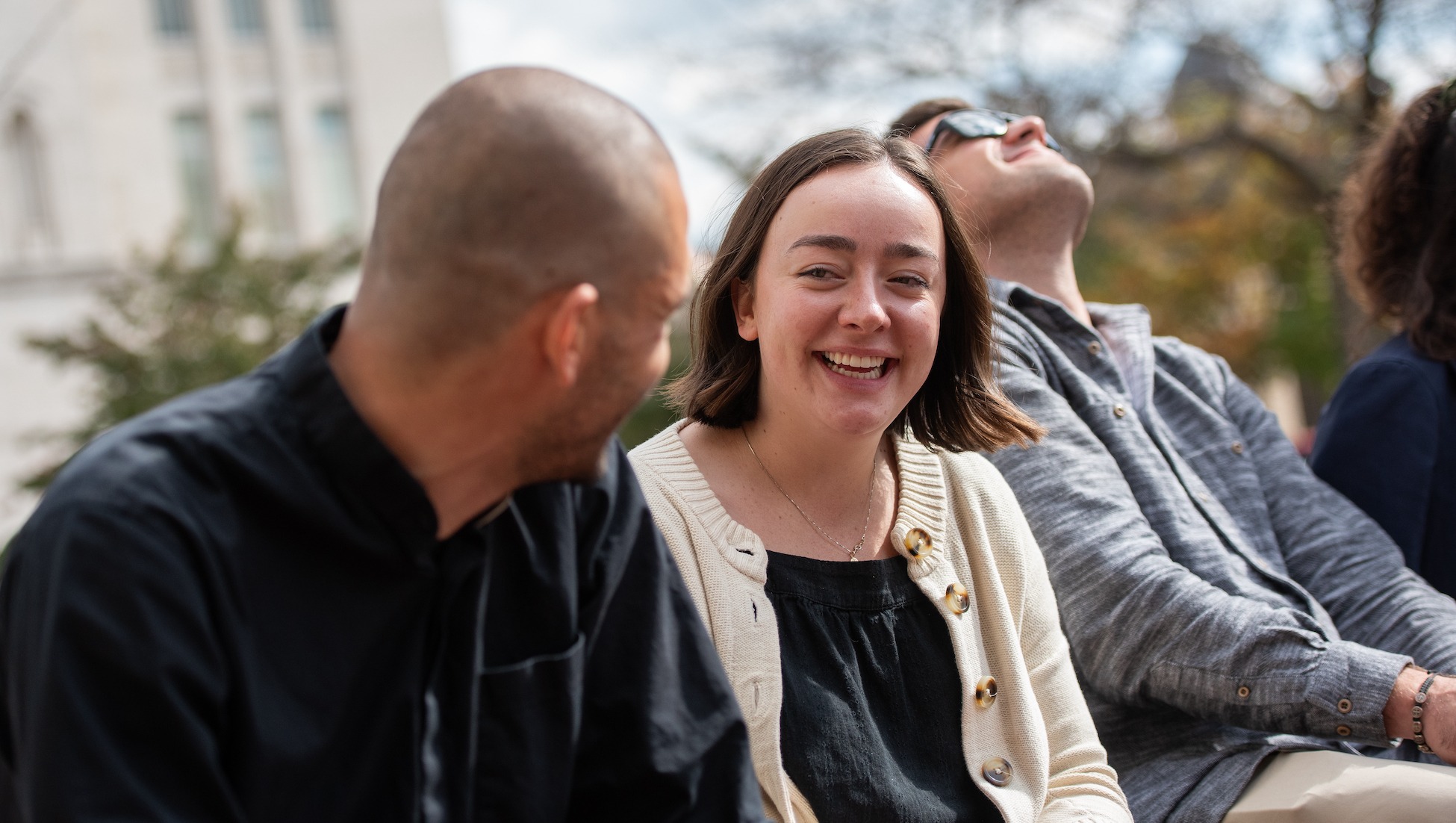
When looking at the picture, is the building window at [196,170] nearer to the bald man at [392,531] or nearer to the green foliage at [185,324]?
the green foliage at [185,324]

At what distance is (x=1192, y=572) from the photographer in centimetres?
281

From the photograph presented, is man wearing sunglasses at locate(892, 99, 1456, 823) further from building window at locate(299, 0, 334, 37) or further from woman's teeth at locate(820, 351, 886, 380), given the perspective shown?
building window at locate(299, 0, 334, 37)

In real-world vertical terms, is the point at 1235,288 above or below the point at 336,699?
below

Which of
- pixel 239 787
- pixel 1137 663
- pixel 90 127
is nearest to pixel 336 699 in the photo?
pixel 239 787

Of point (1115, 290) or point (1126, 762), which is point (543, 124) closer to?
point (1126, 762)

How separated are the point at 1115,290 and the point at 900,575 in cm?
1783

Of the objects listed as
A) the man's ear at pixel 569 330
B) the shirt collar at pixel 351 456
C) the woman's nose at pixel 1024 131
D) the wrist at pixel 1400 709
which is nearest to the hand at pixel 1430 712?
the wrist at pixel 1400 709

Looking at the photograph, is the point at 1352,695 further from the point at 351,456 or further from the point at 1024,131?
the point at 351,456

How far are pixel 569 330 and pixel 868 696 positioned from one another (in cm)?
113

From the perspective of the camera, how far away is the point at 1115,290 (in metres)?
19.3

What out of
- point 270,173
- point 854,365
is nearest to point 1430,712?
point 854,365

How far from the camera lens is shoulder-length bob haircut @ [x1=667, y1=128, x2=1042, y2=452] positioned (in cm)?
266

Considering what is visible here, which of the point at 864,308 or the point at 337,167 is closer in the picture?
the point at 864,308

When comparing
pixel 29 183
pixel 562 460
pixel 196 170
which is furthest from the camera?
pixel 196 170
